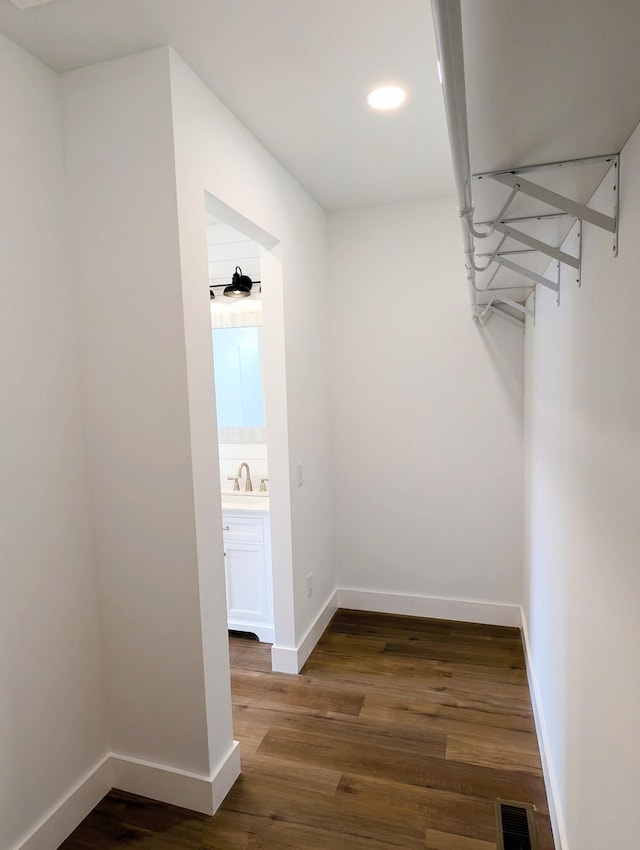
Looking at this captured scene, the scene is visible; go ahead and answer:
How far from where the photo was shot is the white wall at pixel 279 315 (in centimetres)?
185

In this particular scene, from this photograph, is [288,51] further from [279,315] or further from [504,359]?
[504,359]

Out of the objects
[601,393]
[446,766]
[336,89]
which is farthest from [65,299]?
[446,766]

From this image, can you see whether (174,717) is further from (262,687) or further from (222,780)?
(262,687)

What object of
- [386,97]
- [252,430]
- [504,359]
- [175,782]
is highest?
[386,97]

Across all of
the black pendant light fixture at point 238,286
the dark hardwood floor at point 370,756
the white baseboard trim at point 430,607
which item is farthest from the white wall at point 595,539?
the black pendant light fixture at point 238,286

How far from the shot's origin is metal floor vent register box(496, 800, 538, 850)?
1.27m

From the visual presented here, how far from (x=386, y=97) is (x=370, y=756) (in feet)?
8.80

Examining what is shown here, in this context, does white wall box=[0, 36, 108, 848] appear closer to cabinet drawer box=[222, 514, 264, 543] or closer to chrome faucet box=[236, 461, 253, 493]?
cabinet drawer box=[222, 514, 264, 543]

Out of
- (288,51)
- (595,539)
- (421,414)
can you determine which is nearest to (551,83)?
(595,539)

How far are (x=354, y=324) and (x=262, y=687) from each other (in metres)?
2.21

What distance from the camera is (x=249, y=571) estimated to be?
125 inches

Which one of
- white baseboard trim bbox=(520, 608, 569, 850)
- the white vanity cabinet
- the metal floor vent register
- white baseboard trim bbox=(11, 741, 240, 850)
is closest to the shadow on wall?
white baseboard trim bbox=(520, 608, 569, 850)

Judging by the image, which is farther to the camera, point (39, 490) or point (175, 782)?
point (175, 782)

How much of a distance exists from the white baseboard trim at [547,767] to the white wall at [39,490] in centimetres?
167
